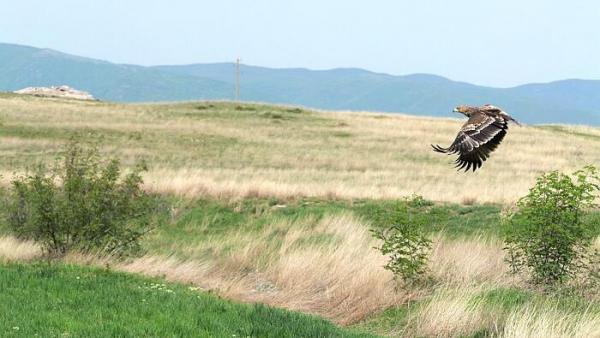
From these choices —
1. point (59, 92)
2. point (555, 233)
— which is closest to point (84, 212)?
point (555, 233)

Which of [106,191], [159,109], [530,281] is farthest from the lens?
[159,109]

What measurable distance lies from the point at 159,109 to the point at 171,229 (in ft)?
126

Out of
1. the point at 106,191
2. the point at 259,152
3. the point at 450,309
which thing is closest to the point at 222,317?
the point at 450,309

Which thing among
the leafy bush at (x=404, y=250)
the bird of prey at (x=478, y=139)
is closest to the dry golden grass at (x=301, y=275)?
the leafy bush at (x=404, y=250)

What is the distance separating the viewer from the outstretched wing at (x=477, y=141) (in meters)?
4.81

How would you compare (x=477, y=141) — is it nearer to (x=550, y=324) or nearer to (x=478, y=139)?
(x=478, y=139)

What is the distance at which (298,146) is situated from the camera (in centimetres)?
3891

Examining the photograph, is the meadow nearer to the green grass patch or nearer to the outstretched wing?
the green grass patch

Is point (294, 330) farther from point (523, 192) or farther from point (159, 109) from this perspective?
point (159, 109)

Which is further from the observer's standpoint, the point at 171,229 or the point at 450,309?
the point at 171,229

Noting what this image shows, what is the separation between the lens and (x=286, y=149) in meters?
37.4

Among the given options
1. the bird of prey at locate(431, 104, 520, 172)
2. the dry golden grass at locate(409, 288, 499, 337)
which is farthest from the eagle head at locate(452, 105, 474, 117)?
the dry golden grass at locate(409, 288, 499, 337)

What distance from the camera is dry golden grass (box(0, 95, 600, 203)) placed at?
881 inches

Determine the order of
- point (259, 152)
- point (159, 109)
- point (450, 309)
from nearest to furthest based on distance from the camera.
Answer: point (450, 309)
point (259, 152)
point (159, 109)
